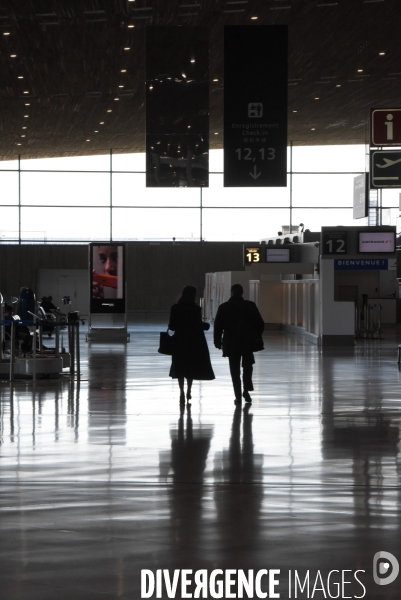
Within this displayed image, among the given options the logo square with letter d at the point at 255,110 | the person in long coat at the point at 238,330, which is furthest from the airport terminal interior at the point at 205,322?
the person in long coat at the point at 238,330

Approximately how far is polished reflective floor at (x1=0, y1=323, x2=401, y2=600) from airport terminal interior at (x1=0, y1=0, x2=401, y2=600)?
0.08ft

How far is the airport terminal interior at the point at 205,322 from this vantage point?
16.1 ft

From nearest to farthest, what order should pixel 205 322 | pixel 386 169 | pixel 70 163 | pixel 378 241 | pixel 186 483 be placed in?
pixel 186 483 → pixel 386 169 → pixel 205 322 → pixel 378 241 → pixel 70 163

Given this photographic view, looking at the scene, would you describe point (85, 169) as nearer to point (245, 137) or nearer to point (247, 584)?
point (245, 137)

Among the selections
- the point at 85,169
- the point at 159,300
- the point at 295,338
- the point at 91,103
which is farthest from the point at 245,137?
the point at 159,300

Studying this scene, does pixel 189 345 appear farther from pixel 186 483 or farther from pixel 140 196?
pixel 140 196

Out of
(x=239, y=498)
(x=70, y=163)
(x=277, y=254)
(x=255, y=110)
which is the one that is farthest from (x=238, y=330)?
(x=70, y=163)

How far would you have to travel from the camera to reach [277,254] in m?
31.2

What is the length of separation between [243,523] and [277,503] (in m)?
0.60

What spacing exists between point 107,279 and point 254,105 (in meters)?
12.8

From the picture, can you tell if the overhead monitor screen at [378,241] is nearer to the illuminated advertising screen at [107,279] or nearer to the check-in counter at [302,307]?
the check-in counter at [302,307]

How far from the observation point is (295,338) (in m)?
27.2

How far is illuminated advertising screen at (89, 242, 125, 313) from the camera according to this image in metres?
25.2

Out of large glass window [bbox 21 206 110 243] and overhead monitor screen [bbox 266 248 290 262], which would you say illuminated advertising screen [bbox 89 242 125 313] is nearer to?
overhead monitor screen [bbox 266 248 290 262]
